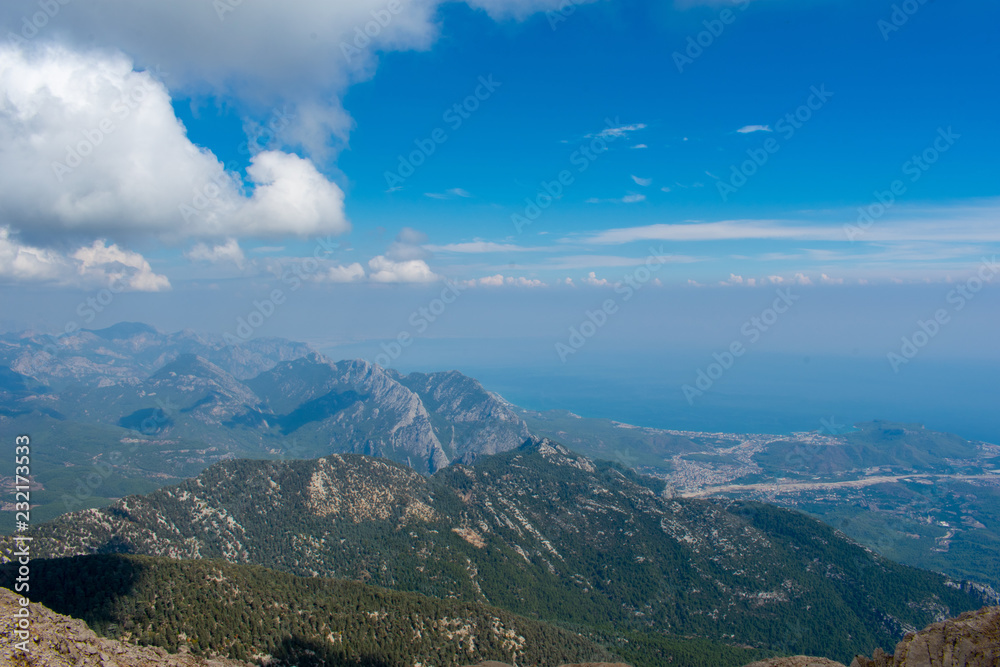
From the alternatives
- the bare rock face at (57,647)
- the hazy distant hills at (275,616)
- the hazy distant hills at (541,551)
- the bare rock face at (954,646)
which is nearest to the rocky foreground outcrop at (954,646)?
the bare rock face at (954,646)

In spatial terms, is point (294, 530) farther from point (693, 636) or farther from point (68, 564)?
point (693, 636)

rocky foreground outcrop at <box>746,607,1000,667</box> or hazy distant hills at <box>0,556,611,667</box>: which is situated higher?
rocky foreground outcrop at <box>746,607,1000,667</box>

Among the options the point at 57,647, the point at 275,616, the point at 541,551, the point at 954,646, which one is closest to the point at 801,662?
the point at 954,646

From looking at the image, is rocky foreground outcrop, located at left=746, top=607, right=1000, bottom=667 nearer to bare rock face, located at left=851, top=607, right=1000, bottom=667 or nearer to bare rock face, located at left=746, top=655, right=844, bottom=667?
bare rock face, located at left=851, top=607, right=1000, bottom=667

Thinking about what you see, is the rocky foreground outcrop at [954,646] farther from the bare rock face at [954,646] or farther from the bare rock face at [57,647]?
the bare rock face at [57,647]

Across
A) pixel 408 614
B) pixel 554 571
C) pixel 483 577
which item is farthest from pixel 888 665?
pixel 554 571

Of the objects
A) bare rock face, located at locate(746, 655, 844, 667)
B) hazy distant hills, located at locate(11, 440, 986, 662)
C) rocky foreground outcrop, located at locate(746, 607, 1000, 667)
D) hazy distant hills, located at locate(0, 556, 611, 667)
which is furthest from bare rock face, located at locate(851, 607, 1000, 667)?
hazy distant hills, located at locate(11, 440, 986, 662)

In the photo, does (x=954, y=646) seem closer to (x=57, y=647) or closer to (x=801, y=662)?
(x=801, y=662)
